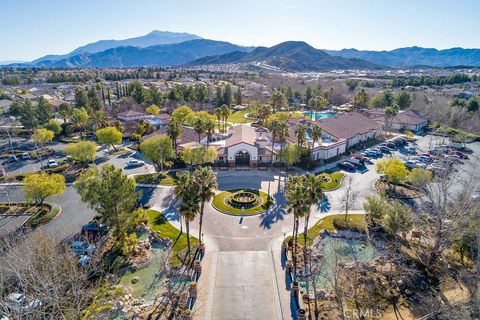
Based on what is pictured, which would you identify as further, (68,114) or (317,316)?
(68,114)

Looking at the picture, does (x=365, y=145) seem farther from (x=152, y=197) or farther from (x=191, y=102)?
(x=191, y=102)

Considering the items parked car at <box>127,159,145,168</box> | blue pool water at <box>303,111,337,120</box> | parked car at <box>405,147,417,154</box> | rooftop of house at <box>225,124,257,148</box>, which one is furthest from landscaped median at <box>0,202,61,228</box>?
blue pool water at <box>303,111,337,120</box>

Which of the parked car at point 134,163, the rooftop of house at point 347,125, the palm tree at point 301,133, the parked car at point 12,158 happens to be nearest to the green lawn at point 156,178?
the parked car at point 134,163

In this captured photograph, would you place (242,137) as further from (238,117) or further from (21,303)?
(238,117)

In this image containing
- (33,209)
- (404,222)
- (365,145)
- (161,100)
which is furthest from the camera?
(161,100)

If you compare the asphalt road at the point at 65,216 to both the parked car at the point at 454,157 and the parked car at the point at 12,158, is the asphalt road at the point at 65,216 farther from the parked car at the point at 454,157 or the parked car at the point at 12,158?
the parked car at the point at 454,157

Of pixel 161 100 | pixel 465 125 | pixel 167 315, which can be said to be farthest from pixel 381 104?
pixel 167 315

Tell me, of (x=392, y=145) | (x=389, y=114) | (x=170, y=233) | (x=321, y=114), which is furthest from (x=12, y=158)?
(x=321, y=114)
